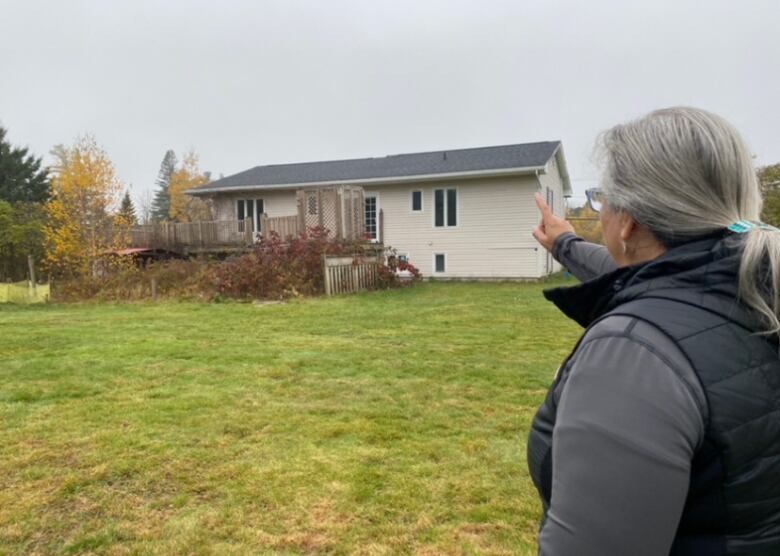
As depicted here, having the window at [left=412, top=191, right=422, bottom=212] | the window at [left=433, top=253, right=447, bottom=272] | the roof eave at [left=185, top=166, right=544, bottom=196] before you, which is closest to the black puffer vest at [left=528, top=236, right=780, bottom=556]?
the roof eave at [left=185, top=166, right=544, bottom=196]

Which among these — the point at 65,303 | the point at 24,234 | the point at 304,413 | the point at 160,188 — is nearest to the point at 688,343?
the point at 304,413

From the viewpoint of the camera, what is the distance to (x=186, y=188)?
40594mm

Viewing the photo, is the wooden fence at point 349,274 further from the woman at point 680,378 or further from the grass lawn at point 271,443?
the woman at point 680,378

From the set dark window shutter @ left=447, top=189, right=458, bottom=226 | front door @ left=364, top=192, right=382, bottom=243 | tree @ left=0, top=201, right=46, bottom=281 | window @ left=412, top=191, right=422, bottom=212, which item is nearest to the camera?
dark window shutter @ left=447, top=189, right=458, bottom=226

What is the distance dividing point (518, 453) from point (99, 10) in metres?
20.1

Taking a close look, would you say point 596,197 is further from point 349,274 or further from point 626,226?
point 349,274

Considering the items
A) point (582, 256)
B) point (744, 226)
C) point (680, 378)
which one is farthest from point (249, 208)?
point (680, 378)

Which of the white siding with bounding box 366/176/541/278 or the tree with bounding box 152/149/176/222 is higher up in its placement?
the tree with bounding box 152/149/176/222

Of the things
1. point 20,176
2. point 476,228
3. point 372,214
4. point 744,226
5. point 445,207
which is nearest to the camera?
point 744,226

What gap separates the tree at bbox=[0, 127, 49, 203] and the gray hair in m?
42.4

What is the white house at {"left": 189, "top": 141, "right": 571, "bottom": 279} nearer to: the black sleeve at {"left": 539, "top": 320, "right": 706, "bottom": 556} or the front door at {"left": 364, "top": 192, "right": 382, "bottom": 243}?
the front door at {"left": 364, "top": 192, "right": 382, "bottom": 243}

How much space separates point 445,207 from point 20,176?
34.9 metres

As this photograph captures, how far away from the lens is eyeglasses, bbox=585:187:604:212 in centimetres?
112

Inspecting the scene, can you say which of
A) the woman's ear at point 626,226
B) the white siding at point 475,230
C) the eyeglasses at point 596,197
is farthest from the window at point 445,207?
the woman's ear at point 626,226
